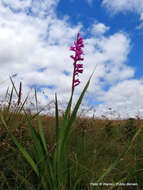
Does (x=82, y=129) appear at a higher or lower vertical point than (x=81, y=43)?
lower

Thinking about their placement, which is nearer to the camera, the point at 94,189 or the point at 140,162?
the point at 94,189

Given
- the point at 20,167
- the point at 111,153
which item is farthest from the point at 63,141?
the point at 111,153

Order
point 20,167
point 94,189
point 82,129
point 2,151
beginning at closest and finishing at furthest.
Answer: point 94,189
point 20,167
point 2,151
point 82,129

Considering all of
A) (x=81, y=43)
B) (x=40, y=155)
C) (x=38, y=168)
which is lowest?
(x=38, y=168)

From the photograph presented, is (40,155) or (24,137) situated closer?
(40,155)

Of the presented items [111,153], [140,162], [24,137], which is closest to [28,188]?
[24,137]

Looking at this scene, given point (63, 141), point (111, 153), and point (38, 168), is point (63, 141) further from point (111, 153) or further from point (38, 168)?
point (111, 153)

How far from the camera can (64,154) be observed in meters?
1.69

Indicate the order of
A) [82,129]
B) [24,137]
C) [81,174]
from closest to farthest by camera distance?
[81,174] → [24,137] → [82,129]

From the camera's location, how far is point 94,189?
1616 mm

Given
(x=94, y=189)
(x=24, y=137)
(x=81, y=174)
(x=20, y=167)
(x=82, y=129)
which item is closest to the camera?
(x=94, y=189)

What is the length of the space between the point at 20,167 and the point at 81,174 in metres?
0.71

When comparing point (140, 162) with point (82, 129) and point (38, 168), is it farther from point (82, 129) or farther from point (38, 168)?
point (38, 168)

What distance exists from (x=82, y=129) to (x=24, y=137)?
1038mm
